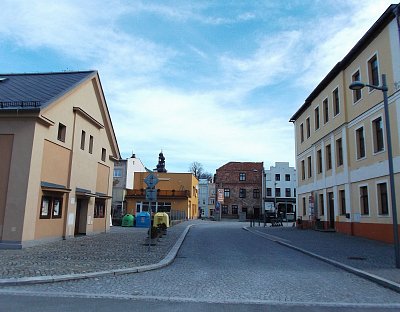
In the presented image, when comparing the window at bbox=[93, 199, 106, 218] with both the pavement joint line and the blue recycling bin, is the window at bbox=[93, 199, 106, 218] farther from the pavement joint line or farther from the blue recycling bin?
the pavement joint line

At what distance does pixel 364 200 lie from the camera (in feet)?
77.8

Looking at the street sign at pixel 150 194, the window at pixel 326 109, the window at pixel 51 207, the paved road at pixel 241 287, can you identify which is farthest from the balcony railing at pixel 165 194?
the paved road at pixel 241 287

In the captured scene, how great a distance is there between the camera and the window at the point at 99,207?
25.5 m

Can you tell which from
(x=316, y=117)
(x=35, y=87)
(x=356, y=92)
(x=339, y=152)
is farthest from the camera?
(x=316, y=117)

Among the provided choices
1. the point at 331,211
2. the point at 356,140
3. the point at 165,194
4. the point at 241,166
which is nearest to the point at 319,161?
the point at 331,211

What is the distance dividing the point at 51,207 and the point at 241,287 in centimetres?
1259

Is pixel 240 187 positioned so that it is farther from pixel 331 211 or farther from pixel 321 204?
pixel 331 211

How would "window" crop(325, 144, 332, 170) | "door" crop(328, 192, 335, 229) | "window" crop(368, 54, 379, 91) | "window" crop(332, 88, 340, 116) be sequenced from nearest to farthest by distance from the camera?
"window" crop(368, 54, 379, 91)
"window" crop(332, 88, 340, 116)
"door" crop(328, 192, 335, 229)
"window" crop(325, 144, 332, 170)

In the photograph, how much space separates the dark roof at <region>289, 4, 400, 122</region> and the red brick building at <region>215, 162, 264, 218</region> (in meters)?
44.6

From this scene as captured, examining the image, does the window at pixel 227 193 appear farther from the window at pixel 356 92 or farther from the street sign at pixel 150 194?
the street sign at pixel 150 194

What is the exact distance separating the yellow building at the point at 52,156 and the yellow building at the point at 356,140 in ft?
52.3

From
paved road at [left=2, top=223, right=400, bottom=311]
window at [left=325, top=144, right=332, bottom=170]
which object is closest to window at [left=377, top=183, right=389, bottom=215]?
window at [left=325, top=144, right=332, bottom=170]

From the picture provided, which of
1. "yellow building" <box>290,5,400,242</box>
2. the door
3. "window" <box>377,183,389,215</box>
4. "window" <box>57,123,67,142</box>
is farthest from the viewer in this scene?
the door

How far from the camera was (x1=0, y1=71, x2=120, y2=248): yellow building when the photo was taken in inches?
639
